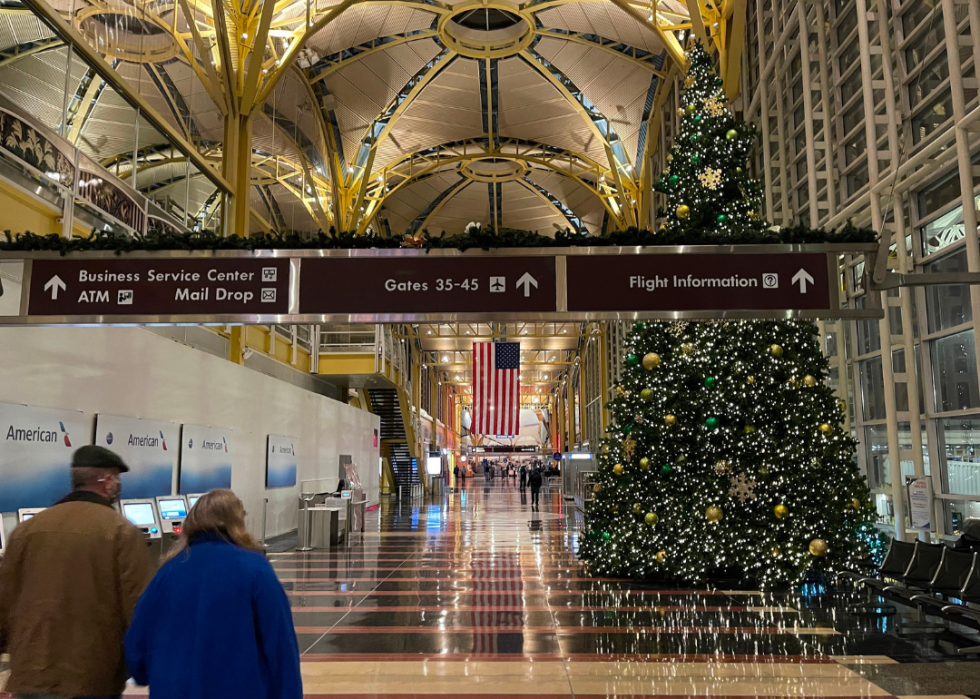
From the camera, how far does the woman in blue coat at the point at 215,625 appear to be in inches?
96.0

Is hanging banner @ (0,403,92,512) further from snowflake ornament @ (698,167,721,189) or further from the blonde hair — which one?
snowflake ornament @ (698,167,721,189)

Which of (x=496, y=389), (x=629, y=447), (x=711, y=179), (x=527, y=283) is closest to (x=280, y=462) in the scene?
(x=629, y=447)

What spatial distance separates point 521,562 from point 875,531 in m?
5.19

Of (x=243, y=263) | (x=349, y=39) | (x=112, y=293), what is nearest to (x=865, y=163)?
(x=243, y=263)

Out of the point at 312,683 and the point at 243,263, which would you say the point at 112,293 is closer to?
the point at 243,263

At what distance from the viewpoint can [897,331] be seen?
9.87m

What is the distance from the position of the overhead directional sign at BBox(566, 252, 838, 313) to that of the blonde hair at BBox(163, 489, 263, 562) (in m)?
3.79

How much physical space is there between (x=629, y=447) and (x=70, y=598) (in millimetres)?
7972

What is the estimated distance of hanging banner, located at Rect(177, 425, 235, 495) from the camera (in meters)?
11.0

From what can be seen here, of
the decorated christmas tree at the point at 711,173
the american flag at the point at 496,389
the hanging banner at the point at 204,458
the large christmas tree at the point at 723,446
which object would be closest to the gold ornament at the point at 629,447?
the large christmas tree at the point at 723,446

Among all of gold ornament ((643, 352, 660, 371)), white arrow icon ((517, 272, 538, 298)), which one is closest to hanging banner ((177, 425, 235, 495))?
gold ornament ((643, 352, 660, 371))

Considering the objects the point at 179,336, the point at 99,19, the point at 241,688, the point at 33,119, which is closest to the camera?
the point at 241,688

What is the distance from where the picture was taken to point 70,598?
288cm

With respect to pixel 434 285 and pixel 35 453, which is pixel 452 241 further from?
pixel 35 453
